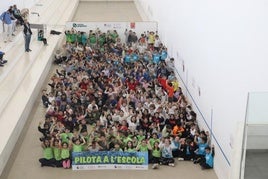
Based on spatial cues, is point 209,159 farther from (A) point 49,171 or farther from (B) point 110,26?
(B) point 110,26

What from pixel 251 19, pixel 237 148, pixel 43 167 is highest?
pixel 251 19

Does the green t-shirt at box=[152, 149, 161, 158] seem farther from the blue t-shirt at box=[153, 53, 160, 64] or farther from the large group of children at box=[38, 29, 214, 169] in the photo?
the blue t-shirt at box=[153, 53, 160, 64]

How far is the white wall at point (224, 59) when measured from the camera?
27.1 feet

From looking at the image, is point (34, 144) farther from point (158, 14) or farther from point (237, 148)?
point (158, 14)

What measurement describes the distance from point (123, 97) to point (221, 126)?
397 cm

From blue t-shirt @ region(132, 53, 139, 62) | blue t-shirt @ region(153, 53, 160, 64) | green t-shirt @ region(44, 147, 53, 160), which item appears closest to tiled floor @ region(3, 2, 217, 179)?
green t-shirt @ region(44, 147, 53, 160)

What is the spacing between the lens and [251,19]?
845cm

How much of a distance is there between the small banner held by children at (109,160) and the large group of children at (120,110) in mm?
170

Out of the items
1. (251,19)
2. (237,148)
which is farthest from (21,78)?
(237,148)

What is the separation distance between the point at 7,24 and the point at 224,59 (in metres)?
10.6

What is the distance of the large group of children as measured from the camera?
11125mm

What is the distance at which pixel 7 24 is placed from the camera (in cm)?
1788

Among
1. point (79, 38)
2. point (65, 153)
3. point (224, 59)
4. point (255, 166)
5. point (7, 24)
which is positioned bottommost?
point (65, 153)

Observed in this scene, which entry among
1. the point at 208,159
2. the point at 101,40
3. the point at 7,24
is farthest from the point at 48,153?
the point at 101,40
